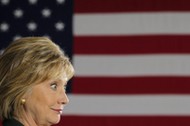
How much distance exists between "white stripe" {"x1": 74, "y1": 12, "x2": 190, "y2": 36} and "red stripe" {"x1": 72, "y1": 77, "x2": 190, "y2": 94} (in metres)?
0.20

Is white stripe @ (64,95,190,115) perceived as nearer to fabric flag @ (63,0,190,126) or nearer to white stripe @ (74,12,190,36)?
fabric flag @ (63,0,190,126)

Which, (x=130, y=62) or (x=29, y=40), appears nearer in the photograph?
(x=29, y=40)

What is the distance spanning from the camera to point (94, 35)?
8.67 ft

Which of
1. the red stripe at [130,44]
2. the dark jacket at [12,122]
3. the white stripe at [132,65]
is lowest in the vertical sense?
the white stripe at [132,65]

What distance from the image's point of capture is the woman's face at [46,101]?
52.2 inches

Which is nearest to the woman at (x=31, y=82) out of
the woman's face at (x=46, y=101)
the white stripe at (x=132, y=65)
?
the woman's face at (x=46, y=101)

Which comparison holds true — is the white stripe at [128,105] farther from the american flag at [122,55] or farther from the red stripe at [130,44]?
the red stripe at [130,44]

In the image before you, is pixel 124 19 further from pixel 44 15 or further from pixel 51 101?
pixel 51 101

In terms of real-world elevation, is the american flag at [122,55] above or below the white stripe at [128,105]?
above

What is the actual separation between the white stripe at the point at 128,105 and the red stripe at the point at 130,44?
0.20 meters

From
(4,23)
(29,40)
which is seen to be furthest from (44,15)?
(29,40)

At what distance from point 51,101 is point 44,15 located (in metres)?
1.37

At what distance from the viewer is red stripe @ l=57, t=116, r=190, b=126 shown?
2596mm

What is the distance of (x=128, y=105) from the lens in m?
2.61
